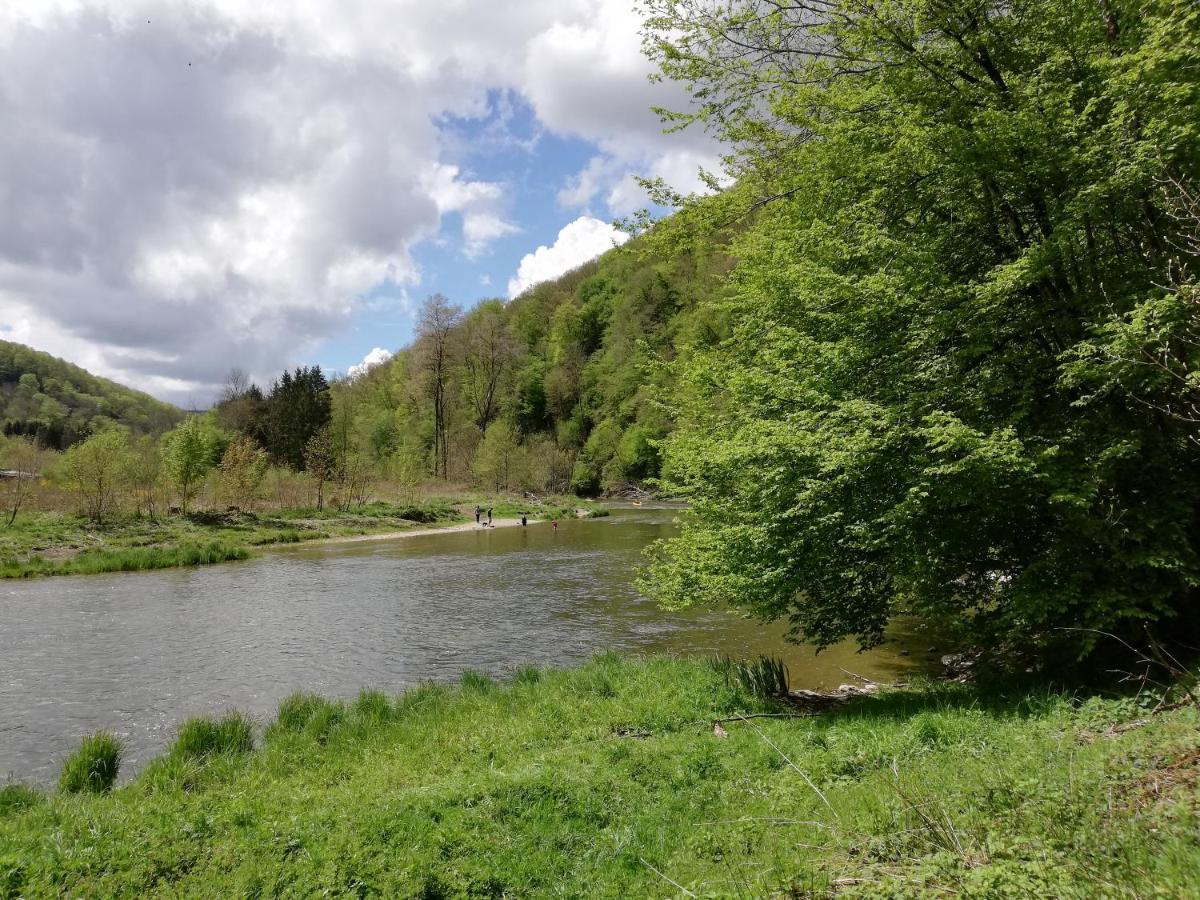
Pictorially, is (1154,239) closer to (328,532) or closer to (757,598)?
(757,598)

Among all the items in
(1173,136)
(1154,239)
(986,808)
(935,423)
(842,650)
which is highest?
(1173,136)

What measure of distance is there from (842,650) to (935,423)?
25.3 feet

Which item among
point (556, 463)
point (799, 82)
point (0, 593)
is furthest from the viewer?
point (556, 463)

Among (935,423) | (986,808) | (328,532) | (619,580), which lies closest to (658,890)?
(986,808)

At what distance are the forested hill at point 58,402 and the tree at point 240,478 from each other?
73.0m

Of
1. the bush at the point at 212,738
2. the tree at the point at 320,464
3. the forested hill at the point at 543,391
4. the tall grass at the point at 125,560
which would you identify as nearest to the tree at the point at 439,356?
the forested hill at the point at 543,391

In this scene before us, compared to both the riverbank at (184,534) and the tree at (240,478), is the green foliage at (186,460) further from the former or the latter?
the riverbank at (184,534)

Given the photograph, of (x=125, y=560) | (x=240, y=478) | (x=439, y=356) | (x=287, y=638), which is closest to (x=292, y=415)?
(x=439, y=356)

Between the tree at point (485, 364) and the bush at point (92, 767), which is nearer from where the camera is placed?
the bush at point (92, 767)

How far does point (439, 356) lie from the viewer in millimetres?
74375

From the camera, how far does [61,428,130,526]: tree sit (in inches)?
1230

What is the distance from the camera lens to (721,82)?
34.6ft

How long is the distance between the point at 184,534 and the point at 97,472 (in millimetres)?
4996

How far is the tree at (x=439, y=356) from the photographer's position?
72188 mm
